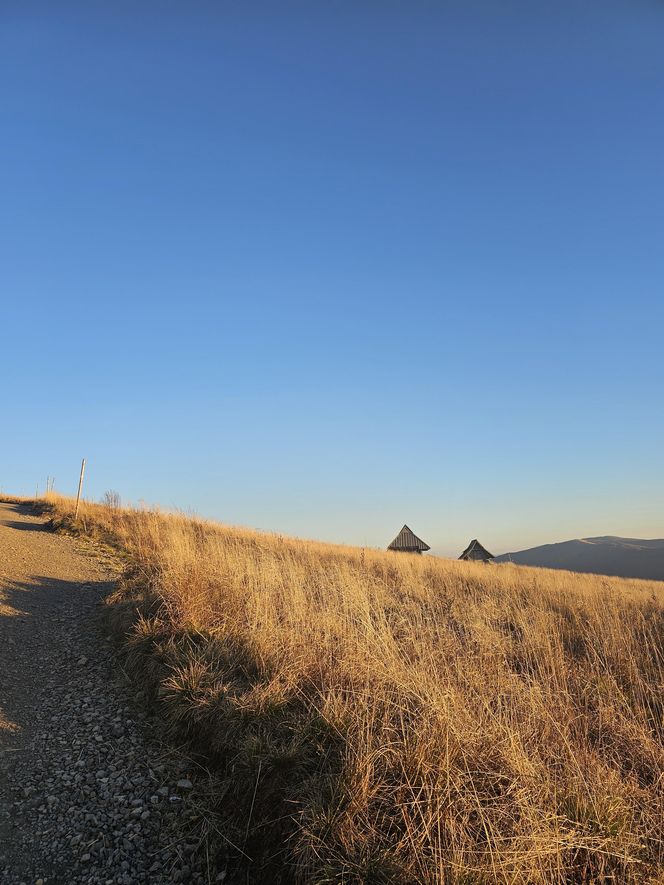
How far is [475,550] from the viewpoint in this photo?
28.3m

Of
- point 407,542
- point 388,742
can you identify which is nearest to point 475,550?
point 407,542

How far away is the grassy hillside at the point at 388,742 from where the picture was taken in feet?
9.13

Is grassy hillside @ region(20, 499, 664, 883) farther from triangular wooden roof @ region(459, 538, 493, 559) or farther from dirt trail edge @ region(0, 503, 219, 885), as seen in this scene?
triangular wooden roof @ region(459, 538, 493, 559)

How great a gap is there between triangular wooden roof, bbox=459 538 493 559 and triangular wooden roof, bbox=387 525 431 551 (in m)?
2.62

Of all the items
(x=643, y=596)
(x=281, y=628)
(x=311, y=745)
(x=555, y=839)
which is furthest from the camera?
(x=643, y=596)

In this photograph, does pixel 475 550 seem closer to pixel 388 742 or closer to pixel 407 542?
pixel 407 542

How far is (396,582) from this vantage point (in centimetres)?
1367

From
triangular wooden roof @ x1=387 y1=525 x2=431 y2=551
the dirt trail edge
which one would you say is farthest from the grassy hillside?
triangular wooden roof @ x1=387 y1=525 x2=431 y2=551

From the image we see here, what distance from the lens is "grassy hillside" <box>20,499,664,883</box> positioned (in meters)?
2.78

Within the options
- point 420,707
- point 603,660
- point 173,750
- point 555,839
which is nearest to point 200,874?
point 173,750

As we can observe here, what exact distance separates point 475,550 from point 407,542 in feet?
13.0

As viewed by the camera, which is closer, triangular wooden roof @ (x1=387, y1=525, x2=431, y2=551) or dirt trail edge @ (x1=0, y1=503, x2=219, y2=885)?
dirt trail edge @ (x1=0, y1=503, x2=219, y2=885)

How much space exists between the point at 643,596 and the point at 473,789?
12.8m

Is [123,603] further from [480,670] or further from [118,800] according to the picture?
[480,670]
